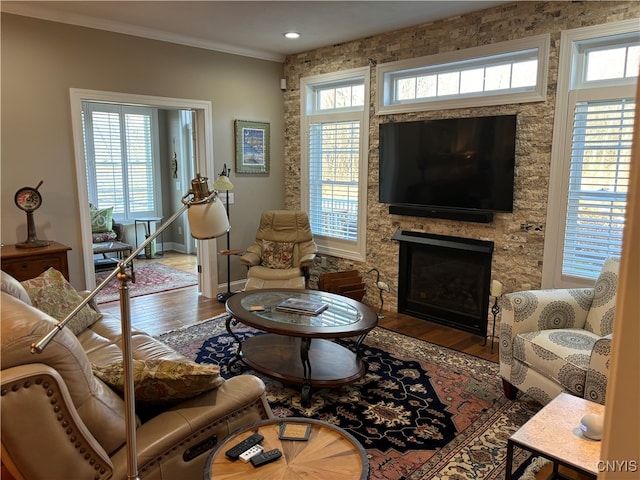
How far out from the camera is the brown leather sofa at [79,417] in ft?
4.11

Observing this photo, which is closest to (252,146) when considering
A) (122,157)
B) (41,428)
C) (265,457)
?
(122,157)

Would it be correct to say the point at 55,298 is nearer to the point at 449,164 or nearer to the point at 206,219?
the point at 206,219

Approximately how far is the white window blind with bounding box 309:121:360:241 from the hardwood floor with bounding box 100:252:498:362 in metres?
1.23

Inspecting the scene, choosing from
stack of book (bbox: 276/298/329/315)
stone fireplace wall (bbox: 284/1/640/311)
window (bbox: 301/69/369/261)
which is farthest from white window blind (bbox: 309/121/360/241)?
stack of book (bbox: 276/298/329/315)

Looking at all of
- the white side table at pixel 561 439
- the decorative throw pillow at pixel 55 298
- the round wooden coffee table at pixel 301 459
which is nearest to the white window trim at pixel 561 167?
the white side table at pixel 561 439

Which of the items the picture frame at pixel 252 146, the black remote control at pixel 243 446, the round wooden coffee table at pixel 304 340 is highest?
the picture frame at pixel 252 146

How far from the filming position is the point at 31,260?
3.83m

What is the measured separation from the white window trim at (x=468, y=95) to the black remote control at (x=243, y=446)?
3.35 m

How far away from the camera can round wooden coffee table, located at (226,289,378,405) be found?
2.93 meters

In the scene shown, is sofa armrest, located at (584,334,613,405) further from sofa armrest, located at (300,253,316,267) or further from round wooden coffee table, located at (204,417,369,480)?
sofa armrest, located at (300,253,316,267)

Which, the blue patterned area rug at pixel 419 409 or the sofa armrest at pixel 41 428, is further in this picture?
the blue patterned area rug at pixel 419 409

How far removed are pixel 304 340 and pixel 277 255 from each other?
7.35 ft

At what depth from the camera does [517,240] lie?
390 cm

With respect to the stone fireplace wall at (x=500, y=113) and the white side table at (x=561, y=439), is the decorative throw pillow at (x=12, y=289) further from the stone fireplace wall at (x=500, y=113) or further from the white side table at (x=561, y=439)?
the stone fireplace wall at (x=500, y=113)
